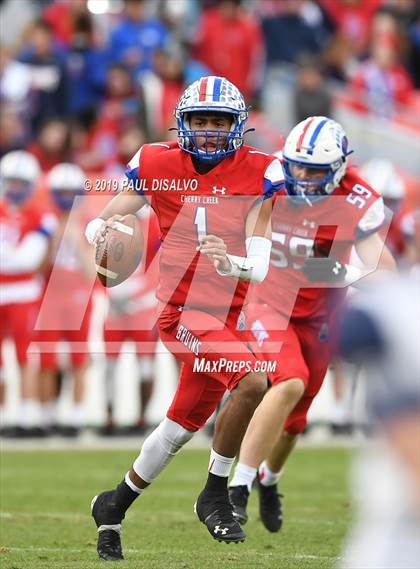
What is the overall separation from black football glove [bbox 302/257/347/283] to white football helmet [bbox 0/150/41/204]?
14.9 ft

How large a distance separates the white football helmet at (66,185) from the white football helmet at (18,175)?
0.28 meters

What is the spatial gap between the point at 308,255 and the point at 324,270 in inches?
4.6

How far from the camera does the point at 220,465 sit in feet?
17.9

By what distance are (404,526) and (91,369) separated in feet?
31.7

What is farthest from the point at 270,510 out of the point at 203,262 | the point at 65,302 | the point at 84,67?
the point at 84,67

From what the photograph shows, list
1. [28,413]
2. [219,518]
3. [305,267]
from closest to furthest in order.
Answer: [219,518] < [305,267] < [28,413]

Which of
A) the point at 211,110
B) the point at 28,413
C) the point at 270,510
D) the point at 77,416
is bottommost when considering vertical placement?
the point at 77,416

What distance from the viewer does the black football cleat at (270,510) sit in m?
6.54

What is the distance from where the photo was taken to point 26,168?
1050 centimetres

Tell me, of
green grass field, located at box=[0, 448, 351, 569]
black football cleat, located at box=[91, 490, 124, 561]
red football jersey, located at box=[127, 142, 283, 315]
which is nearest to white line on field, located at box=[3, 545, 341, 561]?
green grass field, located at box=[0, 448, 351, 569]

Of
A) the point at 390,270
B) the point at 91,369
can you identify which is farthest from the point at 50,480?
the point at 91,369

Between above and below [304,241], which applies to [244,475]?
below

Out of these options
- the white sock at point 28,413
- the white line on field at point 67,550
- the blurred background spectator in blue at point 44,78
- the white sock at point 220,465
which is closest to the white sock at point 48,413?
the white sock at point 28,413

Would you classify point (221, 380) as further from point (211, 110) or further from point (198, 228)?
point (211, 110)
